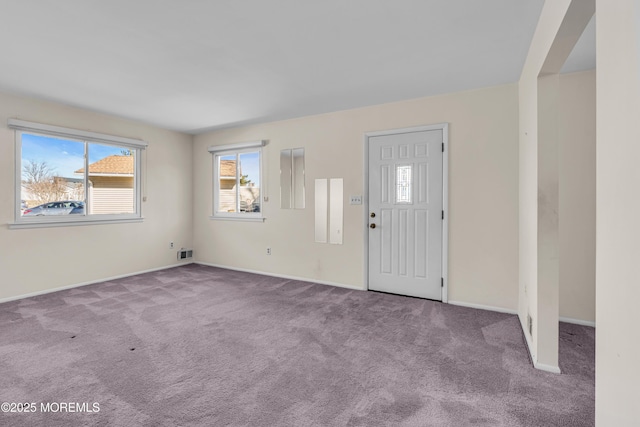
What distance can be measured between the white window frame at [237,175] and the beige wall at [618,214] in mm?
4427

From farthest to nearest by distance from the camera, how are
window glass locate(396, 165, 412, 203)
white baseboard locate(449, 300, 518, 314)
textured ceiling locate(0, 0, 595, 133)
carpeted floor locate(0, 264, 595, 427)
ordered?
window glass locate(396, 165, 412, 203)
white baseboard locate(449, 300, 518, 314)
textured ceiling locate(0, 0, 595, 133)
carpeted floor locate(0, 264, 595, 427)

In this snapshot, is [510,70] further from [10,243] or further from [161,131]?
[10,243]

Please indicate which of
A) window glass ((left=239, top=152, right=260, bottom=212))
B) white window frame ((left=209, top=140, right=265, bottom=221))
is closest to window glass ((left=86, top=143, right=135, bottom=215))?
white window frame ((left=209, top=140, right=265, bottom=221))

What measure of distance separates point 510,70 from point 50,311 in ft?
17.6

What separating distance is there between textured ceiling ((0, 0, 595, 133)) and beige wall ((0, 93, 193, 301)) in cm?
50

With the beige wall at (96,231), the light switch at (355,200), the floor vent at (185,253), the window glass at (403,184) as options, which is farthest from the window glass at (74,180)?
the window glass at (403,184)

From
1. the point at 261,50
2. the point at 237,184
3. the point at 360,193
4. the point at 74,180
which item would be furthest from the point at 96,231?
the point at 360,193

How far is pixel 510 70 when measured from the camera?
9.78 ft

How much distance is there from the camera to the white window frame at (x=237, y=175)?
16.7 feet

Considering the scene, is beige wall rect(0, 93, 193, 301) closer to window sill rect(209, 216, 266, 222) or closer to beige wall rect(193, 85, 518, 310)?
beige wall rect(193, 85, 518, 310)

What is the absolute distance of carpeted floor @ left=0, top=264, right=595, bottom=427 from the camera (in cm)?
176

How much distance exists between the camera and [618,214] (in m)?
0.93

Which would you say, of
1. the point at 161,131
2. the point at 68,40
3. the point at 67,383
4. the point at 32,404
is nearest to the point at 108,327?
the point at 67,383

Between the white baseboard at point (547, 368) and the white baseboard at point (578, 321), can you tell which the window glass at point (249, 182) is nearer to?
the white baseboard at point (547, 368)
